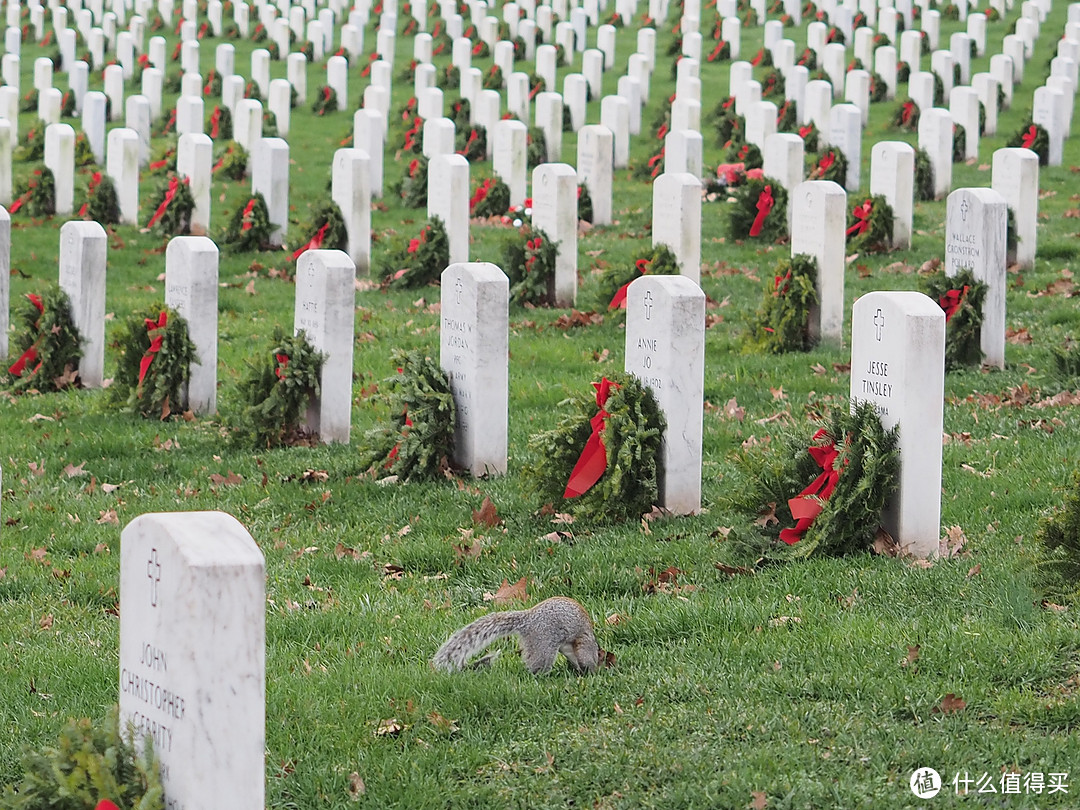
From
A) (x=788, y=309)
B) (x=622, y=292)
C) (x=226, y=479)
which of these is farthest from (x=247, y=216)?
(x=226, y=479)

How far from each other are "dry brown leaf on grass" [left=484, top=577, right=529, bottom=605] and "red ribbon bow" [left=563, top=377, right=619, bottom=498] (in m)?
1.16

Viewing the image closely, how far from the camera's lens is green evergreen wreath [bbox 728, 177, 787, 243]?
49.5 feet

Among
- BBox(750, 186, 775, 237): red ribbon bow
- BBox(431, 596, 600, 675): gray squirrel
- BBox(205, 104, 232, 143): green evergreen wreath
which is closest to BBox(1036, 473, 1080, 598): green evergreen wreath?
BBox(431, 596, 600, 675): gray squirrel

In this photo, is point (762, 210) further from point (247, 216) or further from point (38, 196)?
point (38, 196)

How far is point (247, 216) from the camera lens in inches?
609

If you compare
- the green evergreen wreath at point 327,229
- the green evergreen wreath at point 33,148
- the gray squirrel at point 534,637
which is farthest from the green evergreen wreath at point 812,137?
the gray squirrel at point 534,637

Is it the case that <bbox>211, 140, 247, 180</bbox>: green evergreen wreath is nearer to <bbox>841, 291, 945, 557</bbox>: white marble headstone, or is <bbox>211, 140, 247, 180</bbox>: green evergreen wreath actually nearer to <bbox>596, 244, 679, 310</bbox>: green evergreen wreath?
<bbox>596, 244, 679, 310</bbox>: green evergreen wreath

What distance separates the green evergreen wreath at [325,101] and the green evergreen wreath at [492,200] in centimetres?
929

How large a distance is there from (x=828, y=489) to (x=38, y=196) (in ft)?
44.2

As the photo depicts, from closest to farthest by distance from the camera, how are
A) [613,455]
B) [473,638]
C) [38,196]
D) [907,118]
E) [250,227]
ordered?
1. [473,638]
2. [613,455]
3. [250,227]
4. [38,196]
5. [907,118]

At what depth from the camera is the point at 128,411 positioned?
392 inches

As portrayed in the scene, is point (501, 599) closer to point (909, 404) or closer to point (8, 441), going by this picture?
point (909, 404)

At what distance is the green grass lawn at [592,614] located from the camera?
14.1 feet

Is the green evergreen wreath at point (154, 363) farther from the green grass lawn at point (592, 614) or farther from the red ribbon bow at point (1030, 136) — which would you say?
the red ribbon bow at point (1030, 136)
